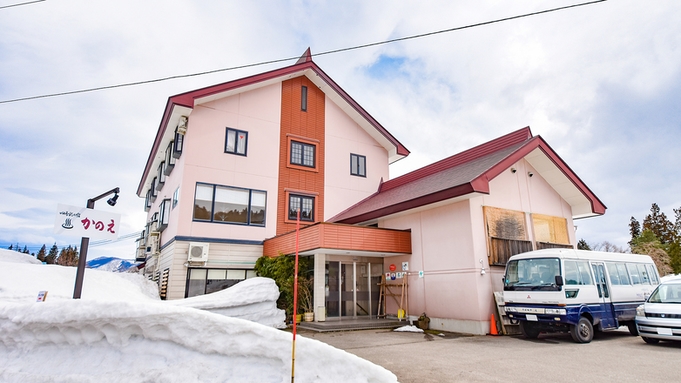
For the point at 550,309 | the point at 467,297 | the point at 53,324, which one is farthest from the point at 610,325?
the point at 53,324

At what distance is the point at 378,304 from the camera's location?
50.4 feet

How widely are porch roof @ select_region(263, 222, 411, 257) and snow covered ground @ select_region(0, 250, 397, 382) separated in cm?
847

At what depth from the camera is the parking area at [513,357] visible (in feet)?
20.7

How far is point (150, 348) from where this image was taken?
4684 millimetres

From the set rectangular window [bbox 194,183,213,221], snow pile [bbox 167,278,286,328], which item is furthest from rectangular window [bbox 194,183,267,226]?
snow pile [bbox 167,278,286,328]

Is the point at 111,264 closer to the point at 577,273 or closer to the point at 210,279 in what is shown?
the point at 210,279

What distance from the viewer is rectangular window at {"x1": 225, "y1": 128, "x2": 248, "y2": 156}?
16.9 m

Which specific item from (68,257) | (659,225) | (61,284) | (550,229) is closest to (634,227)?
(659,225)

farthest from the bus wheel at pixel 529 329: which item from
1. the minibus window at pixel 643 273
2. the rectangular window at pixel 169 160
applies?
the rectangular window at pixel 169 160

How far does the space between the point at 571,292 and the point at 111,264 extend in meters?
33.9

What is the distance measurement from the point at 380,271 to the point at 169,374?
11869 millimetres

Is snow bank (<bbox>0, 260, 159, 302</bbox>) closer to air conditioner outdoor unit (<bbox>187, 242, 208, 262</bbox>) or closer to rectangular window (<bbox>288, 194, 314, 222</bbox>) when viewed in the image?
air conditioner outdoor unit (<bbox>187, 242, 208, 262</bbox>)

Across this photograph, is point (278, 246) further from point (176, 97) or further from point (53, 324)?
point (53, 324)

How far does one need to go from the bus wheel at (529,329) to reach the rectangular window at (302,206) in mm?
10087
